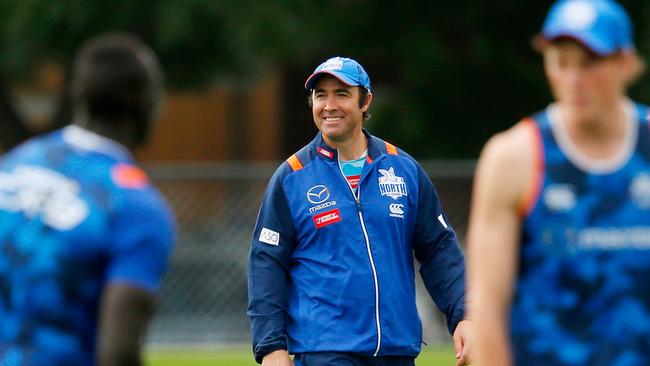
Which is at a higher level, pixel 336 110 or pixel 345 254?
pixel 336 110

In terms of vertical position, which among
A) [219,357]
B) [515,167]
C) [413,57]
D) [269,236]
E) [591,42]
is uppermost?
[413,57]

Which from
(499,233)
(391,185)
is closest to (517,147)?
(499,233)

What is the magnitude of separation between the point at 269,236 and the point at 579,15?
2.95 meters

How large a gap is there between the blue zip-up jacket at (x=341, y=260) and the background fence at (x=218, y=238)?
28.6 ft

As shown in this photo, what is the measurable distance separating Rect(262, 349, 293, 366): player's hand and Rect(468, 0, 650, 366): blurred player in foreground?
2.53 metres

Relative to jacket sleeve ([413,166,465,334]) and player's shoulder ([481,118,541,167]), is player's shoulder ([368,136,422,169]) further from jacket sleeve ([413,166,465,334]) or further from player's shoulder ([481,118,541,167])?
player's shoulder ([481,118,541,167])

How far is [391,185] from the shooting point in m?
7.18

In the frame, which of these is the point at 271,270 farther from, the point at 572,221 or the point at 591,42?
the point at 591,42

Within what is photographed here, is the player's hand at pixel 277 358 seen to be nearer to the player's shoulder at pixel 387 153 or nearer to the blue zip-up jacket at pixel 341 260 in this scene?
the blue zip-up jacket at pixel 341 260

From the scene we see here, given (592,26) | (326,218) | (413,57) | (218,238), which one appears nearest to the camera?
(592,26)

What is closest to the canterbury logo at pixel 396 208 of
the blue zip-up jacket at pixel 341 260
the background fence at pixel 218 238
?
the blue zip-up jacket at pixel 341 260

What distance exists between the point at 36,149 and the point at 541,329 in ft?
5.24

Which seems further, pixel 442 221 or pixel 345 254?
pixel 442 221

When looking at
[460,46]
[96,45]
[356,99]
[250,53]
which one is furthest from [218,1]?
[96,45]
